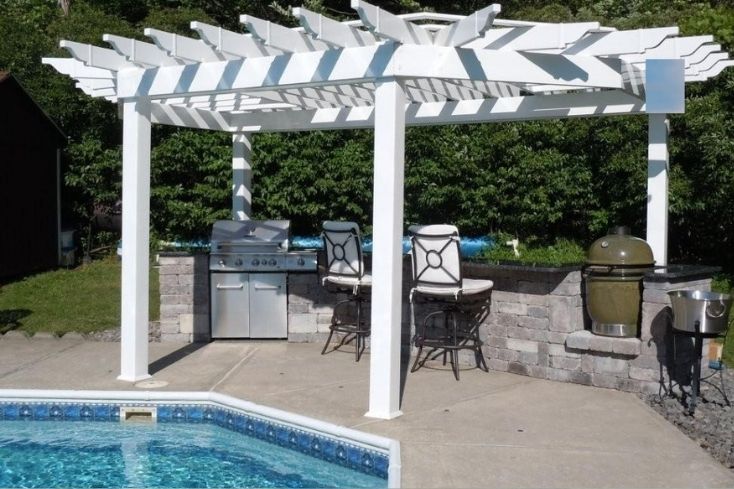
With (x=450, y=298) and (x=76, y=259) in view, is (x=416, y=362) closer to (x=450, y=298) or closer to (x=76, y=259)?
(x=450, y=298)

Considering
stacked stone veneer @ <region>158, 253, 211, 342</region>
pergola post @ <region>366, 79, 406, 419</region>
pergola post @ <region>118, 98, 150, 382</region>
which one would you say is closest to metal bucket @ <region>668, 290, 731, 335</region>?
pergola post @ <region>366, 79, 406, 419</region>

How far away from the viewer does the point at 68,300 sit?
11383 millimetres

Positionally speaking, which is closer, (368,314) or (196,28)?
(196,28)

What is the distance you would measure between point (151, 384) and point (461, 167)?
6.63 meters

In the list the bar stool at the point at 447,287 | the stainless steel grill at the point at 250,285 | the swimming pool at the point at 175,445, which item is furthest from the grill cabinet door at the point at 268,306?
the swimming pool at the point at 175,445

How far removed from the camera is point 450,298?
22.7 ft

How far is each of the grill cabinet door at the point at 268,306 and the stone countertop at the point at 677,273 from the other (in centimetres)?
371

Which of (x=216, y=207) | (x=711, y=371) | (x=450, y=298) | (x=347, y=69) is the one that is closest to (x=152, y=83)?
(x=347, y=69)

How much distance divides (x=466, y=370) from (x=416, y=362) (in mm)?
486

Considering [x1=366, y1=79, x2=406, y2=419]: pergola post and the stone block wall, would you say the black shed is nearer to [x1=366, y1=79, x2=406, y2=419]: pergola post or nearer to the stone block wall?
the stone block wall

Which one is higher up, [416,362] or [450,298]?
[450,298]

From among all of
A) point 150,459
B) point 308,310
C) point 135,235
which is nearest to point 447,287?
point 308,310

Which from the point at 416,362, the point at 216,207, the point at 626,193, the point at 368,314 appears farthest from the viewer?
the point at 216,207

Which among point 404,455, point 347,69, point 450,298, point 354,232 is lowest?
point 404,455
